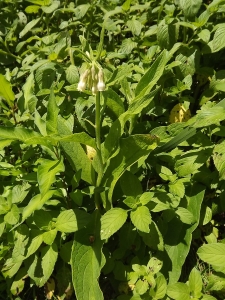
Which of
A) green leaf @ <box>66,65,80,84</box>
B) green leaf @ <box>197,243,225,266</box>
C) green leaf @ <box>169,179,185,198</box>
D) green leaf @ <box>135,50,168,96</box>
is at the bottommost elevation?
green leaf @ <box>197,243,225,266</box>

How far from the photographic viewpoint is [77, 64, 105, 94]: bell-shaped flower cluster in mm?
1364

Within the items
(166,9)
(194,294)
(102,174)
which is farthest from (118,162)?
(166,9)

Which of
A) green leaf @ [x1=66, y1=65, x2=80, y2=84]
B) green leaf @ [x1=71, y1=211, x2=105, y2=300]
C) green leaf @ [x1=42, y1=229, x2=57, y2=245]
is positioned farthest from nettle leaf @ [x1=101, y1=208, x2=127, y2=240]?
green leaf @ [x1=66, y1=65, x2=80, y2=84]

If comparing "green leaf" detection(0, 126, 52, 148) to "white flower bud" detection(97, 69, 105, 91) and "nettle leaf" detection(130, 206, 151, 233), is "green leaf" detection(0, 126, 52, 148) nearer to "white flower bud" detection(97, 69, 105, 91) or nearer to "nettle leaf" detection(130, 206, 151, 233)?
"white flower bud" detection(97, 69, 105, 91)

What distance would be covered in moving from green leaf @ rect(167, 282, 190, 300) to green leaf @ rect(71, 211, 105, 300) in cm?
34

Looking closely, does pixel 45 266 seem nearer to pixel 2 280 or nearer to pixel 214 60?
pixel 2 280

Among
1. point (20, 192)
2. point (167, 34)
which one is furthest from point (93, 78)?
point (167, 34)

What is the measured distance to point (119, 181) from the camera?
1931 millimetres

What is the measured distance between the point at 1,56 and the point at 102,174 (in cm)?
177

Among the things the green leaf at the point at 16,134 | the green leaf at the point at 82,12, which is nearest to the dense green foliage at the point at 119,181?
the green leaf at the point at 16,134

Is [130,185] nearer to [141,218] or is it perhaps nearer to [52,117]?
[141,218]

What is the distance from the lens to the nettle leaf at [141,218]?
1629mm

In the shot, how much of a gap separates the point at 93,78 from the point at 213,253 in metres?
1.02

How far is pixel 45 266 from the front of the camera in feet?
5.89
